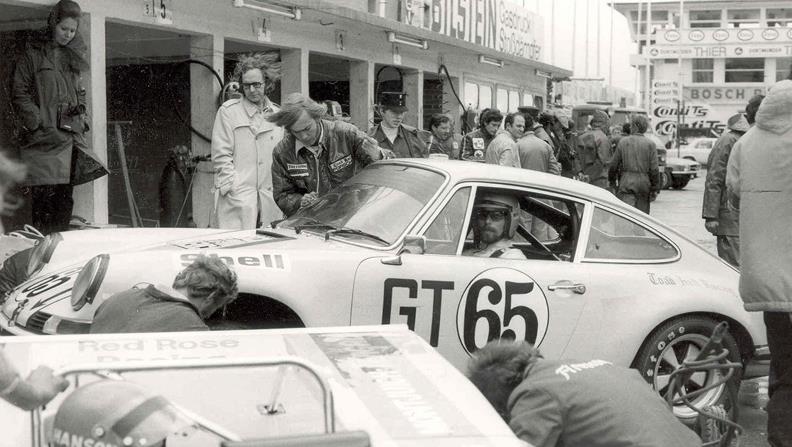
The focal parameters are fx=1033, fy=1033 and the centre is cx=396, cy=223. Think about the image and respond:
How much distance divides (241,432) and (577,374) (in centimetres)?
112

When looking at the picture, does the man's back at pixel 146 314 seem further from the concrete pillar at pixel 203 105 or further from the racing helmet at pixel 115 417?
the concrete pillar at pixel 203 105

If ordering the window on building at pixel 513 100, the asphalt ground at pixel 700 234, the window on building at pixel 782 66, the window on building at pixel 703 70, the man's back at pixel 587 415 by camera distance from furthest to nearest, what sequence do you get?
the window on building at pixel 703 70
the window on building at pixel 782 66
the window on building at pixel 513 100
the asphalt ground at pixel 700 234
the man's back at pixel 587 415

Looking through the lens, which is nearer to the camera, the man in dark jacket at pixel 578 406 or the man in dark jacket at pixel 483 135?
the man in dark jacket at pixel 578 406

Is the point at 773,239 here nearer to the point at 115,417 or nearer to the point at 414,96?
the point at 115,417

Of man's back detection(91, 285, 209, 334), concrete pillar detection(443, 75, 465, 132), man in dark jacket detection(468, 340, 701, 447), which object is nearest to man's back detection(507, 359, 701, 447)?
man in dark jacket detection(468, 340, 701, 447)

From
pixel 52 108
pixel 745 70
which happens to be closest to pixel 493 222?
pixel 52 108

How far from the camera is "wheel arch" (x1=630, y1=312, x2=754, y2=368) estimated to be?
5.49m

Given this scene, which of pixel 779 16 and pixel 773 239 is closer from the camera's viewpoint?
pixel 773 239

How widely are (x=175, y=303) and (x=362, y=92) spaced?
32.2 ft

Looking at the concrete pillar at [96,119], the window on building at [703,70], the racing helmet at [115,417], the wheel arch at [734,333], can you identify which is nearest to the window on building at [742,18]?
the window on building at [703,70]

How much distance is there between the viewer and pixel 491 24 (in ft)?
61.3

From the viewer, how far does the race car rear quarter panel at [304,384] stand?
7.59 feet

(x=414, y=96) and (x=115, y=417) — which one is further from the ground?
(x=414, y=96)

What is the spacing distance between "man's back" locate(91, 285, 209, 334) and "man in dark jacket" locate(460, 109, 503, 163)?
7.96 m
